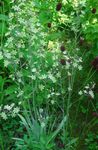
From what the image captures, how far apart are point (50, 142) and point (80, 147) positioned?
37 centimetres

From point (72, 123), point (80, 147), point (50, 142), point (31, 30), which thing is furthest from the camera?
point (72, 123)

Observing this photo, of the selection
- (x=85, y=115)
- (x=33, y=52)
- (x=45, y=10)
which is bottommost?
(x=85, y=115)

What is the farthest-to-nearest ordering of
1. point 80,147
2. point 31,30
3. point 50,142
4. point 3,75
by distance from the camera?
point 3,75
point 80,147
point 50,142
point 31,30

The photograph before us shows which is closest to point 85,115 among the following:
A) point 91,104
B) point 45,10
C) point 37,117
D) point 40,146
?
point 91,104

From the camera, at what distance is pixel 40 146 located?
2.57m

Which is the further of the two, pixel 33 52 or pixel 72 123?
pixel 72 123

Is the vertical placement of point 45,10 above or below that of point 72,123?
above

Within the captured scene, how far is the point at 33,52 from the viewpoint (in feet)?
8.58

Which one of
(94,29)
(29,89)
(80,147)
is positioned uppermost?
(94,29)

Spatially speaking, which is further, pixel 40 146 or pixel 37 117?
pixel 37 117

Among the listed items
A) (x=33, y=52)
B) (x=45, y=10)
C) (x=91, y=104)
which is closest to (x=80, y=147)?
(x=91, y=104)

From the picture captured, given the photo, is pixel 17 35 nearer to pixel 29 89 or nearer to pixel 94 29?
pixel 29 89

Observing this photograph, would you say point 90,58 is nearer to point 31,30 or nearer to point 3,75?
point 3,75

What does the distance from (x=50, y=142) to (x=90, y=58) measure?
1222mm
